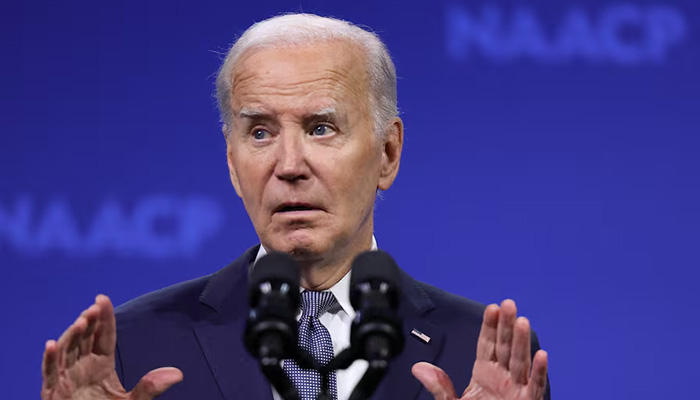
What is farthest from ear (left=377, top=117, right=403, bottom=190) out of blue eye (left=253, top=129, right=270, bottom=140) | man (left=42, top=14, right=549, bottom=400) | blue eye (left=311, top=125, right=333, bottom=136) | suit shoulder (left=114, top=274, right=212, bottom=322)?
suit shoulder (left=114, top=274, right=212, bottom=322)

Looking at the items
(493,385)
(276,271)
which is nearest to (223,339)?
(493,385)

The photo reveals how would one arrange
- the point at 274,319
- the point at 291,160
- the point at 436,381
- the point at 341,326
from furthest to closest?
the point at 341,326 < the point at 291,160 < the point at 436,381 < the point at 274,319

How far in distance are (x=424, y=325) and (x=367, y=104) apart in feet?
1.88

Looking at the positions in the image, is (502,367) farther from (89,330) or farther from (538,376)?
(89,330)

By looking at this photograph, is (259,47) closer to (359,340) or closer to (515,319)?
(515,319)

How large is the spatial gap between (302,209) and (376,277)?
0.81m

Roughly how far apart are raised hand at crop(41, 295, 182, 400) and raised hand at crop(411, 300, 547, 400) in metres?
0.51

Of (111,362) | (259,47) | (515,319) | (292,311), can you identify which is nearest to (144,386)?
(111,362)

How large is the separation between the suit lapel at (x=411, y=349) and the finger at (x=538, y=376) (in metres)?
0.43

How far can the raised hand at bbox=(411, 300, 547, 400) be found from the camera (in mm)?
1710

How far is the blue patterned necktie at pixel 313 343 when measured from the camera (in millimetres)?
2109

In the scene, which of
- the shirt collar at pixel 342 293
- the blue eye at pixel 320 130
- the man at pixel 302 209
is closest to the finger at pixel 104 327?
the man at pixel 302 209

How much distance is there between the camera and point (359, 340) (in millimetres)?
1318

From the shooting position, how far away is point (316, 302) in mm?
2248
